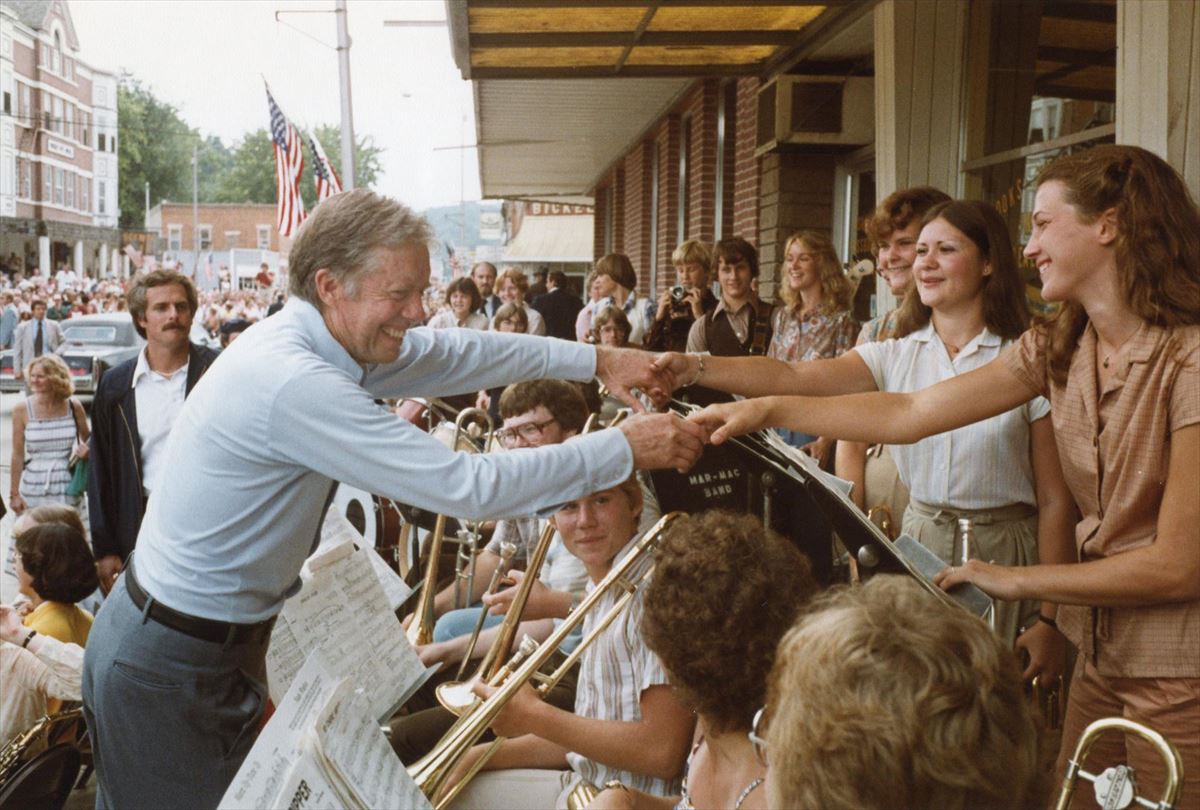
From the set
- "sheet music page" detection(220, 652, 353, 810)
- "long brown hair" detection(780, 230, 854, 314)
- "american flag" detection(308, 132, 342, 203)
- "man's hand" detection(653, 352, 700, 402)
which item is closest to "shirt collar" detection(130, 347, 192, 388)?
"man's hand" detection(653, 352, 700, 402)

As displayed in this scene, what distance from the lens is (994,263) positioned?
3137 millimetres

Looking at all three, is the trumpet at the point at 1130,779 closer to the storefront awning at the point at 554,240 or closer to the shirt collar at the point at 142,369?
the shirt collar at the point at 142,369

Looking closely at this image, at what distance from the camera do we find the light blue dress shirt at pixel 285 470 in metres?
2.32

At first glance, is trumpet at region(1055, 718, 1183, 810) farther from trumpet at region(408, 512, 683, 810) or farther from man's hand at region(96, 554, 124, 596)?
man's hand at region(96, 554, 124, 596)

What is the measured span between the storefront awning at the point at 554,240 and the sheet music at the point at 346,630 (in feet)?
103

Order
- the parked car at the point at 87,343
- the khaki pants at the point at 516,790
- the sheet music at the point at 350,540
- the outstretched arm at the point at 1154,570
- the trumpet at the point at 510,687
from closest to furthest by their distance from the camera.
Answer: the outstretched arm at the point at 1154,570 → the trumpet at the point at 510,687 → the khaki pants at the point at 516,790 → the sheet music at the point at 350,540 → the parked car at the point at 87,343

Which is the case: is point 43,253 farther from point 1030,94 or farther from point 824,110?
point 1030,94

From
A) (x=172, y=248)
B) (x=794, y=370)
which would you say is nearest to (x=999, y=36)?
(x=794, y=370)

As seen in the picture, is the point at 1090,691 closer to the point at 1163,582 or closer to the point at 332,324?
the point at 1163,582

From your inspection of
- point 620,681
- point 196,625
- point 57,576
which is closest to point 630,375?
point 620,681

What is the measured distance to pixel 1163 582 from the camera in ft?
6.91

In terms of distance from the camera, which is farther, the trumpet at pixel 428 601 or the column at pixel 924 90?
the column at pixel 924 90

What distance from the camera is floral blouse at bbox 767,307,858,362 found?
5.60 meters

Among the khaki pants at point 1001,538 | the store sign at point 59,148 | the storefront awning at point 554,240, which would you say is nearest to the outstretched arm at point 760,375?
the khaki pants at point 1001,538
